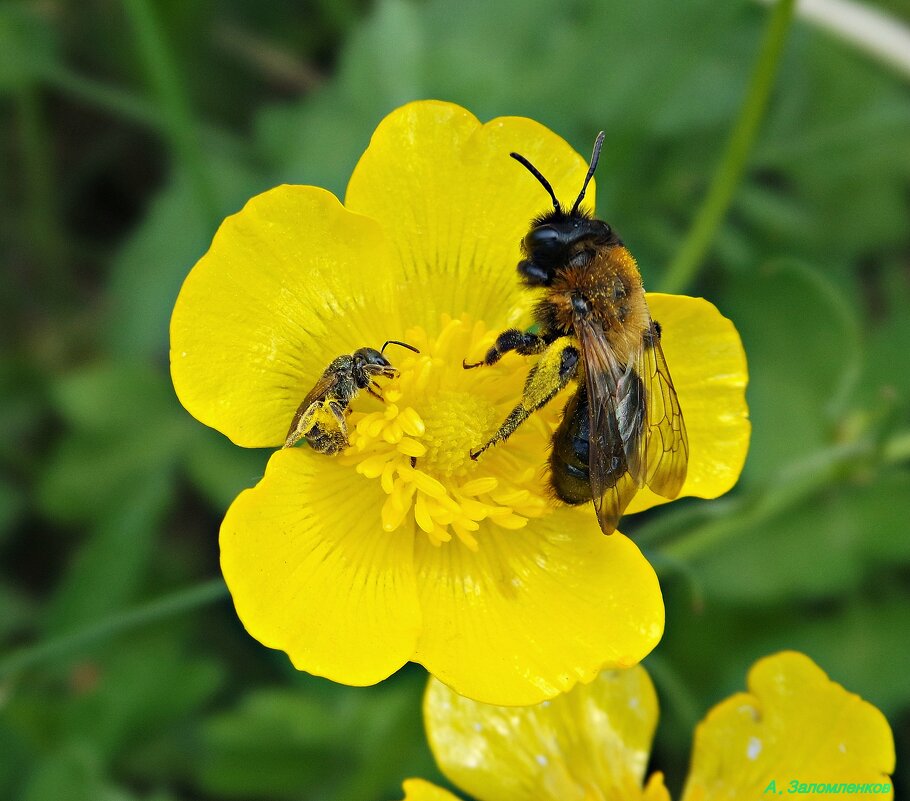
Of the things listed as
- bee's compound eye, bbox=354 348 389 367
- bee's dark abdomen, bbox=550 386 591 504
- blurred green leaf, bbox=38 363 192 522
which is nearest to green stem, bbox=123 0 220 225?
blurred green leaf, bbox=38 363 192 522

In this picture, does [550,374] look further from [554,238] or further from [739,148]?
[739,148]

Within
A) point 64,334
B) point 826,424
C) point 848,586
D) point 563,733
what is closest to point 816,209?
point 826,424

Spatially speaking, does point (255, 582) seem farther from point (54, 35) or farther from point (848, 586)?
point (54, 35)

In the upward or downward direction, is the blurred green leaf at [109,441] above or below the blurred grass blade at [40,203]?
below

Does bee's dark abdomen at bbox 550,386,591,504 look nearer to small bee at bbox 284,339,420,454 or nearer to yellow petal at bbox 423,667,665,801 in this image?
small bee at bbox 284,339,420,454

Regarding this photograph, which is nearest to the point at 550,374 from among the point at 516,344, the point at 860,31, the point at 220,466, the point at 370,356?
the point at 516,344

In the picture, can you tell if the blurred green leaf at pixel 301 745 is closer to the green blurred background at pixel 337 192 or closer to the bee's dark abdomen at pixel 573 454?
the green blurred background at pixel 337 192

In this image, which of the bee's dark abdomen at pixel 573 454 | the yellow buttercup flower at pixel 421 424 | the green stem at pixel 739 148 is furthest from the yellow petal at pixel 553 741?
the green stem at pixel 739 148
